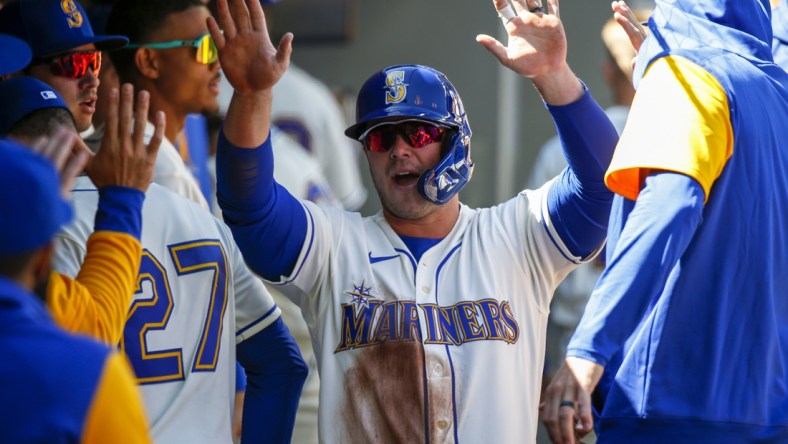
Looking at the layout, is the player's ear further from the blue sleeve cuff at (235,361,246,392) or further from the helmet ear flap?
the helmet ear flap

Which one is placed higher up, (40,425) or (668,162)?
(668,162)

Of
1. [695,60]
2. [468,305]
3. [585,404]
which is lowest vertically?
[585,404]

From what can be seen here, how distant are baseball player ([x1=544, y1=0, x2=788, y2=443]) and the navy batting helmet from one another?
77 centimetres

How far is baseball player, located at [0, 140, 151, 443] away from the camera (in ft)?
7.00

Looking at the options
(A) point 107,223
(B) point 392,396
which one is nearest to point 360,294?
(B) point 392,396

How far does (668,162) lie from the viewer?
117 inches

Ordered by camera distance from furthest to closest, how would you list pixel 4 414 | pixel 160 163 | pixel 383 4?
pixel 383 4 < pixel 160 163 < pixel 4 414

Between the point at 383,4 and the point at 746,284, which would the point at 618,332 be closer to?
the point at 746,284

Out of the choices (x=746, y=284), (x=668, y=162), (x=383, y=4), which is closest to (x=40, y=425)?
(x=668, y=162)

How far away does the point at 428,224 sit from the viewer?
13.0 feet

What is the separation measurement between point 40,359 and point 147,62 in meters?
3.08

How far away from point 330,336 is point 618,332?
1.09 m

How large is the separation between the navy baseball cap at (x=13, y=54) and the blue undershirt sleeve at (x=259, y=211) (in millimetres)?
829

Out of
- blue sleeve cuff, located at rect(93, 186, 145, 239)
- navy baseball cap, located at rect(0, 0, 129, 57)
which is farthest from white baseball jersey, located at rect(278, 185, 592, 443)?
navy baseball cap, located at rect(0, 0, 129, 57)
